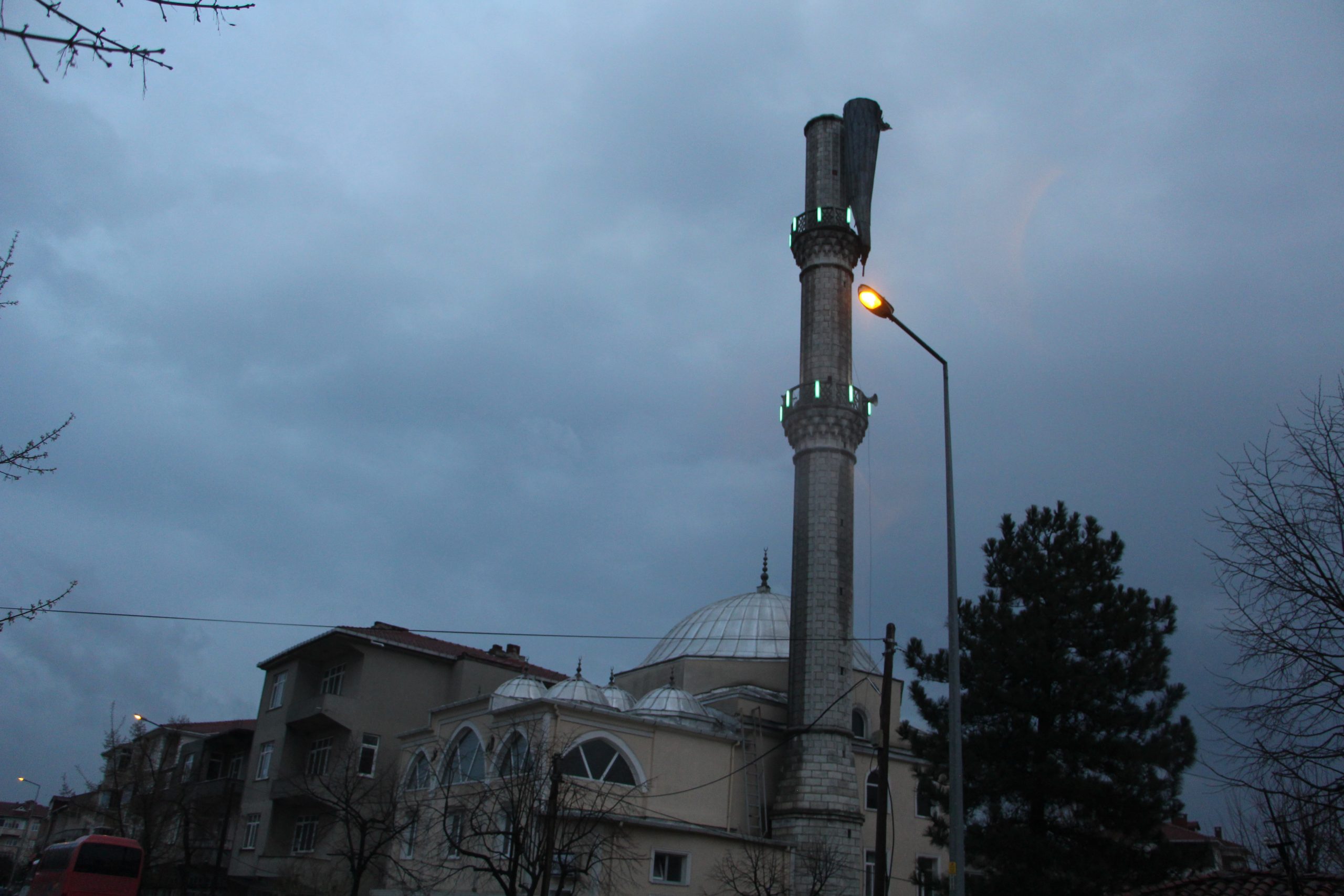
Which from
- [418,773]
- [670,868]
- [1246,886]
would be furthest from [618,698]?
[1246,886]

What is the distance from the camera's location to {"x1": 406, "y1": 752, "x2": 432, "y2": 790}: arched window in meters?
30.2

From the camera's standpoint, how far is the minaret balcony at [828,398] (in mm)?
33344

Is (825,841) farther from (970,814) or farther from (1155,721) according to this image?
(1155,721)

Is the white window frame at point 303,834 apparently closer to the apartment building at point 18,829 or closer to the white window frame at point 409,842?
the white window frame at point 409,842

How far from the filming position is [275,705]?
39.5m

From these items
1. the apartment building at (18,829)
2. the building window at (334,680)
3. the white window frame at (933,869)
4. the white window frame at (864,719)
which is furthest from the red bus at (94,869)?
the apartment building at (18,829)

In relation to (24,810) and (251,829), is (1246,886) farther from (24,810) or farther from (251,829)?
(24,810)

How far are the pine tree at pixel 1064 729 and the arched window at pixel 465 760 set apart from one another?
39.6ft

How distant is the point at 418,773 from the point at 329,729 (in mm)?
6857

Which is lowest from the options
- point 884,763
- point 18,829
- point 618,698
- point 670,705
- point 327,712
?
point 18,829

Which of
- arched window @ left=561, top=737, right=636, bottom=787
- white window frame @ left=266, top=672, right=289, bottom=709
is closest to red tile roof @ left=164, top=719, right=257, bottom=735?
white window frame @ left=266, top=672, right=289, bottom=709

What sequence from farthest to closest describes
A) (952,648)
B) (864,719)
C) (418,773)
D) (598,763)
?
(864,719) → (418,773) → (598,763) → (952,648)

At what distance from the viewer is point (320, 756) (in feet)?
119

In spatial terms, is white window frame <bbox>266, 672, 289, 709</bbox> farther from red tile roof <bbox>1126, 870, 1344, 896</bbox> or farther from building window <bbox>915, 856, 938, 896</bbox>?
red tile roof <bbox>1126, 870, 1344, 896</bbox>
